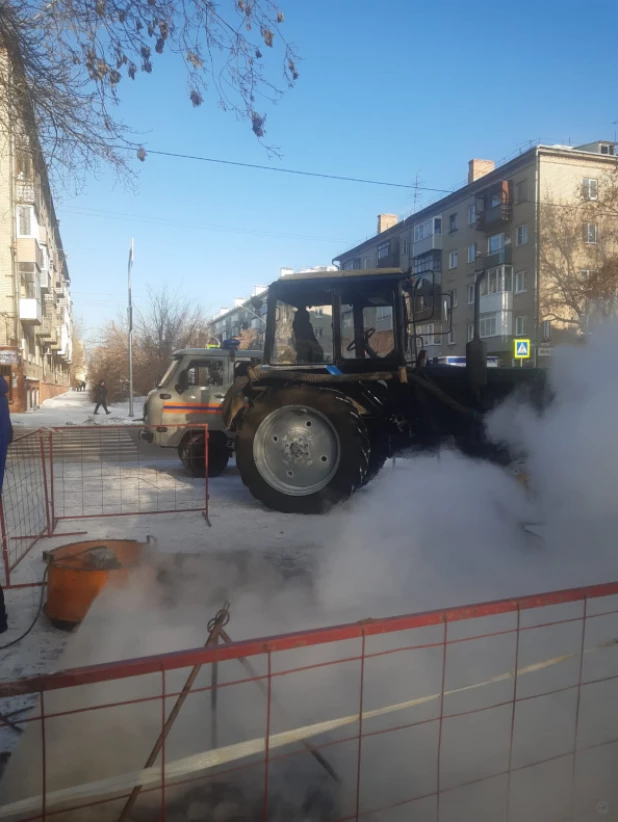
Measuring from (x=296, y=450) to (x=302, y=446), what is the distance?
0.08m

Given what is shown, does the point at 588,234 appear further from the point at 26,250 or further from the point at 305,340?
the point at 305,340

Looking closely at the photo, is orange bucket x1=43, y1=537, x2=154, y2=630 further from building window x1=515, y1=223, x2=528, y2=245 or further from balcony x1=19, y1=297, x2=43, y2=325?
building window x1=515, y1=223, x2=528, y2=245

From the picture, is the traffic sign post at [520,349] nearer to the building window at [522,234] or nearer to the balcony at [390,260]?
the building window at [522,234]

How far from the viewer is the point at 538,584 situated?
4109 millimetres

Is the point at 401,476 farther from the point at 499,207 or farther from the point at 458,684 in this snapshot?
the point at 499,207

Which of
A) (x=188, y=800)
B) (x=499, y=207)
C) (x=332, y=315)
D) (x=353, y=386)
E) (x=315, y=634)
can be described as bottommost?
(x=188, y=800)

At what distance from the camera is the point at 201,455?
33.1 feet

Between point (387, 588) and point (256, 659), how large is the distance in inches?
55.4

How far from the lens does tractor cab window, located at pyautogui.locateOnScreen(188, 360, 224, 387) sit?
1056 centimetres

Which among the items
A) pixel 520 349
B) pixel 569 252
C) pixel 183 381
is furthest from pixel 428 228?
pixel 183 381

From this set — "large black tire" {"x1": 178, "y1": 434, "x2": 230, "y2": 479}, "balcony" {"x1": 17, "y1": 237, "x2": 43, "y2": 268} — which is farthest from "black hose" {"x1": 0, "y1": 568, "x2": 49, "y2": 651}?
"balcony" {"x1": 17, "y1": 237, "x2": 43, "y2": 268}

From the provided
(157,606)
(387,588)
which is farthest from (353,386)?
(157,606)

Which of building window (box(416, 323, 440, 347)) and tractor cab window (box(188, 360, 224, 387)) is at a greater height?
building window (box(416, 323, 440, 347))

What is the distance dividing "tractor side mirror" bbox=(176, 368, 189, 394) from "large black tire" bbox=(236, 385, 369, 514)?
12.2 feet
